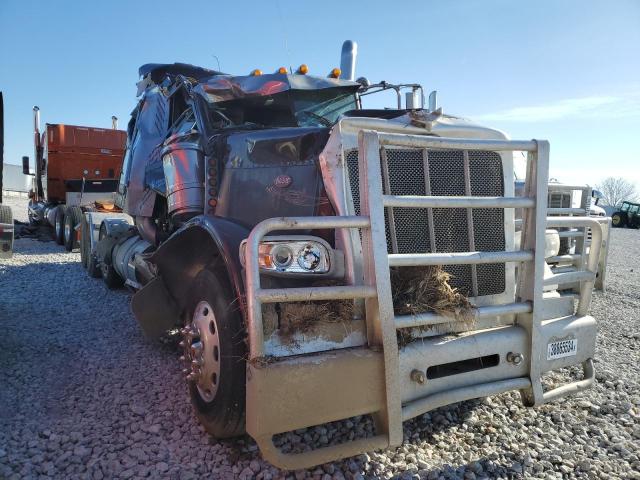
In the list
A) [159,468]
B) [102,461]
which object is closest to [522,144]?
[159,468]

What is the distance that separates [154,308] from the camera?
3.78m

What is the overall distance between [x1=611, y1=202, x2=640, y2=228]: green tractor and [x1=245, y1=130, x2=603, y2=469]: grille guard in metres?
40.0

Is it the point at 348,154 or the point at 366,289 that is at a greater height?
→ the point at 348,154

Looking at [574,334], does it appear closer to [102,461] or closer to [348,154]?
[348,154]

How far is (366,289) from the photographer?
2.28 metres

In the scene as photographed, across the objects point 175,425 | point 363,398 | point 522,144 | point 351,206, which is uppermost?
point 522,144

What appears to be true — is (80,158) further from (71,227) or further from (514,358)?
(514,358)

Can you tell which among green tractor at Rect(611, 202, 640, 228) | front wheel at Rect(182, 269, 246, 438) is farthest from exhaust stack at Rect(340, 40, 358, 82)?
green tractor at Rect(611, 202, 640, 228)

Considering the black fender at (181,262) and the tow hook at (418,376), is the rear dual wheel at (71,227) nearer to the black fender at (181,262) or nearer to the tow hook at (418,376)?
the black fender at (181,262)

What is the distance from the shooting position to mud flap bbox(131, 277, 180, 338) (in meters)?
3.74

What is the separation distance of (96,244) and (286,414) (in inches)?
258

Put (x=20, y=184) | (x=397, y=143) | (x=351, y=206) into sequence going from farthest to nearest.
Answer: (x=20, y=184) → (x=351, y=206) → (x=397, y=143)

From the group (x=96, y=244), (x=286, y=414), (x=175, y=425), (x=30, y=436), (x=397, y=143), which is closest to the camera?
(x=286, y=414)

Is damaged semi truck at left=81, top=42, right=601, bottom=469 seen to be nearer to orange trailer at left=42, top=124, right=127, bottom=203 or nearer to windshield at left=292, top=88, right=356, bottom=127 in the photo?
windshield at left=292, top=88, right=356, bottom=127
